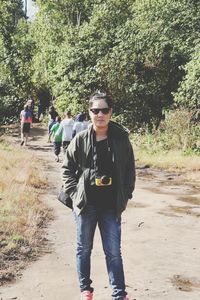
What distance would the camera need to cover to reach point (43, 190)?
38.8 feet

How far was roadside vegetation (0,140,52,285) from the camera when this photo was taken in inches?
256

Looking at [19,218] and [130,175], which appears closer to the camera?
[130,175]

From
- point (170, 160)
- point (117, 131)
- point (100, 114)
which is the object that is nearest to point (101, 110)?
point (100, 114)

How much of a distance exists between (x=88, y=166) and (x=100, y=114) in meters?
0.47

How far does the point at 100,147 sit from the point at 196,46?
1716 centimetres

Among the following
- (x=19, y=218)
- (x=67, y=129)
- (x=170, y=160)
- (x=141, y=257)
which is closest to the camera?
(x=141, y=257)

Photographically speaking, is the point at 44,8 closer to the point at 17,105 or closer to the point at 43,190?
the point at 17,105

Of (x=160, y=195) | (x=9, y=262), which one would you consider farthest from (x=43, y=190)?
(x=9, y=262)

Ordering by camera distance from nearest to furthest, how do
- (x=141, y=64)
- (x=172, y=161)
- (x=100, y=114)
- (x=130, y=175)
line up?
(x=100, y=114)
(x=130, y=175)
(x=172, y=161)
(x=141, y=64)

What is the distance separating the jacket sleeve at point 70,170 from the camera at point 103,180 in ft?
0.90

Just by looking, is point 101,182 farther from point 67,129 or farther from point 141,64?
point 141,64

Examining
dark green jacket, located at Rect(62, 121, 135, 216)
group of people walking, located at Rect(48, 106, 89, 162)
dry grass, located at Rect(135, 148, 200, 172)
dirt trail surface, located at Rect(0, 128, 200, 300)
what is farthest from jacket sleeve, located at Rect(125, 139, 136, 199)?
dry grass, located at Rect(135, 148, 200, 172)

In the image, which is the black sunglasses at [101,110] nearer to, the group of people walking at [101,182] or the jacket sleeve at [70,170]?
the group of people walking at [101,182]

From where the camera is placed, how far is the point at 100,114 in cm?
456
